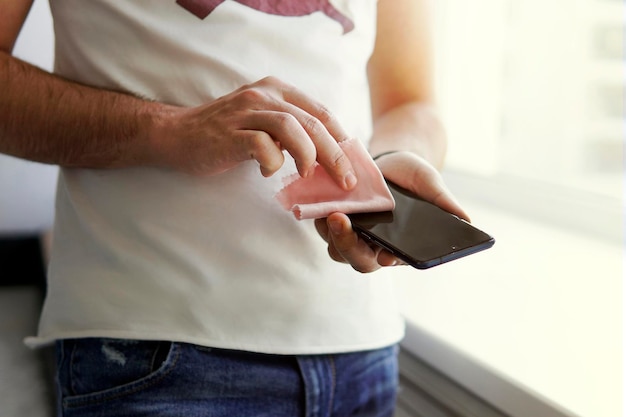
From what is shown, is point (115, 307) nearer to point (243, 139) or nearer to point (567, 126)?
point (243, 139)

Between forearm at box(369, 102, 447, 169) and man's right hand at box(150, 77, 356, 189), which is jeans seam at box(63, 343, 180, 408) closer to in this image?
man's right hand at box(150, 77, 356, 189)

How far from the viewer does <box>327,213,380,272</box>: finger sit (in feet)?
1.77

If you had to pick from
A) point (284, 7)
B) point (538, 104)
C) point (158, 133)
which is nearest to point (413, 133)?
point (284, 7)

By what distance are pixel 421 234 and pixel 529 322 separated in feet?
1.20

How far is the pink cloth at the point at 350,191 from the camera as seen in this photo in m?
0.56

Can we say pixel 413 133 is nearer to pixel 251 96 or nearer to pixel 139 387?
pixel 251 96

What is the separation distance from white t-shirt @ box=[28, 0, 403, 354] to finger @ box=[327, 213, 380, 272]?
0.34 feet

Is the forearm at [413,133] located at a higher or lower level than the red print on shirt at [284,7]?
lower

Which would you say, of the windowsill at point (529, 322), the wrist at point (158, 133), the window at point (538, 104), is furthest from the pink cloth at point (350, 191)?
the window at point (538, 104)

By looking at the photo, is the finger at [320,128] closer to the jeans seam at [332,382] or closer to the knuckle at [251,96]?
the knuckle at [251,96]

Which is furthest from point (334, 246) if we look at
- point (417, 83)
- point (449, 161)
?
point (449, 161)

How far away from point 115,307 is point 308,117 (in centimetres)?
25

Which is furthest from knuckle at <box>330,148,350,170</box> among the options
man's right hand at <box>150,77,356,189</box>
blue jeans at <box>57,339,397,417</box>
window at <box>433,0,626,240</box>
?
window at <box>433,0,626,240</box>

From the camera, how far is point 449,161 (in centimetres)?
149
